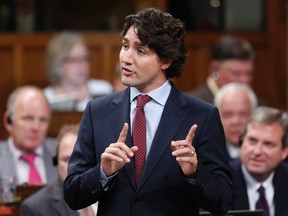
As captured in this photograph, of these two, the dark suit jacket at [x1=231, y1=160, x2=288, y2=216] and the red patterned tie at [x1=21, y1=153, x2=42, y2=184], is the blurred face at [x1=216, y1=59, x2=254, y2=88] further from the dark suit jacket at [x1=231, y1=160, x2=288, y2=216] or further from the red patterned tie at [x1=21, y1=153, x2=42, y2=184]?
the dark suit jacket at [x1=231, y1=160, x2=288, y2=216]

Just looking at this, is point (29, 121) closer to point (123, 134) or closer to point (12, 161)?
point (12, 161)

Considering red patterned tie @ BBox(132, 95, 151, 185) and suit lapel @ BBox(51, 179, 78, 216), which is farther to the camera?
suit lapel @ BBox(51, 179, 78, 216)

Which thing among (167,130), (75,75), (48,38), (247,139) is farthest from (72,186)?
(48,38)

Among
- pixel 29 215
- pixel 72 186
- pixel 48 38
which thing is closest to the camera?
pixel 72 186

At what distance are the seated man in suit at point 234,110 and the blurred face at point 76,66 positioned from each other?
1.41m

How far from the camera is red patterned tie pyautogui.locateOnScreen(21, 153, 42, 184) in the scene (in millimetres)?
5448

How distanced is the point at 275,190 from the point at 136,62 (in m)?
1.85

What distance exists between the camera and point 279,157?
4781mm

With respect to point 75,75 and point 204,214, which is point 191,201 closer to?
point 204,214

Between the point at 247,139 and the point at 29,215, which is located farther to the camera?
the point at 247,139

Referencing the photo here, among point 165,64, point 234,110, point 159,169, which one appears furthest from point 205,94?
point 159,169

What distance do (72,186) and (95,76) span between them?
5125 millimetres

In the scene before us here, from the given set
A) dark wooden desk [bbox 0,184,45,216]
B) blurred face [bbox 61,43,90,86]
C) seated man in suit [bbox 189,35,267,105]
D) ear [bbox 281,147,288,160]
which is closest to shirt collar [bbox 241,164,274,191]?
ear [bbox 281,147,288,160]

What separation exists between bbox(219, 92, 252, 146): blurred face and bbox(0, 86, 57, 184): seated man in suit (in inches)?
44.7
